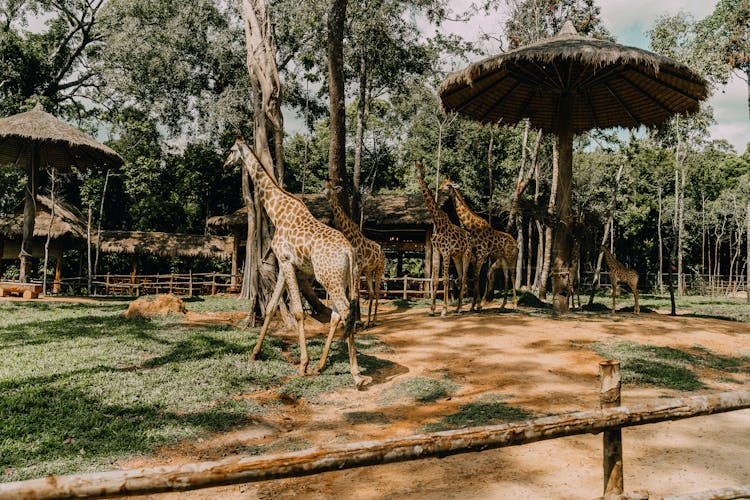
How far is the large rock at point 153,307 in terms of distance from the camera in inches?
391

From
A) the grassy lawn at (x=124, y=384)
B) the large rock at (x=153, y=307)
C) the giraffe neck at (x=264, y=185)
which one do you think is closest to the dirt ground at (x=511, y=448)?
the grassy lawn at (x=124, y=384)

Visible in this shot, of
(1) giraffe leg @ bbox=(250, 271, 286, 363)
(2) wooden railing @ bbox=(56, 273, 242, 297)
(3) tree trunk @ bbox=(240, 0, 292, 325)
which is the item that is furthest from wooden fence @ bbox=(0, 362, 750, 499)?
(2) wooden railing @ bbox=(56, 273, 242, 297)

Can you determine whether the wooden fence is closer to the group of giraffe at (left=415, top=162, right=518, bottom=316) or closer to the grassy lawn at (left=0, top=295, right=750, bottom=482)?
the grassy lawn at (left=0, top=295, right=750, bottom=482)

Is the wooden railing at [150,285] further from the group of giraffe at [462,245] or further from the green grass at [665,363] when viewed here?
the green grass at [665,363]

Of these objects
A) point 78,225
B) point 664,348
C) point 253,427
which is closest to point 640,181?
point 664,348

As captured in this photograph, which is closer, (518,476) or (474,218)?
(518,476)

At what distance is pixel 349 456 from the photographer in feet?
7.40

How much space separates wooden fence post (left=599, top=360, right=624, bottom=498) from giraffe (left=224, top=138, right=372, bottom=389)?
3.61m

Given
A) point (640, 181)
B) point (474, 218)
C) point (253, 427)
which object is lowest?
point (253, 427)

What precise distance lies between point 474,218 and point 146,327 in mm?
7305

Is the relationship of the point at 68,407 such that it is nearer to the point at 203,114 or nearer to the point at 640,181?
the point at 203,114

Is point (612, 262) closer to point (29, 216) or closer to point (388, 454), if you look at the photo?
point (388, 454)

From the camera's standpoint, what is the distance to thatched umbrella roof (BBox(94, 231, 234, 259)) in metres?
23.5

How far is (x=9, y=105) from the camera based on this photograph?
23.6 metres
